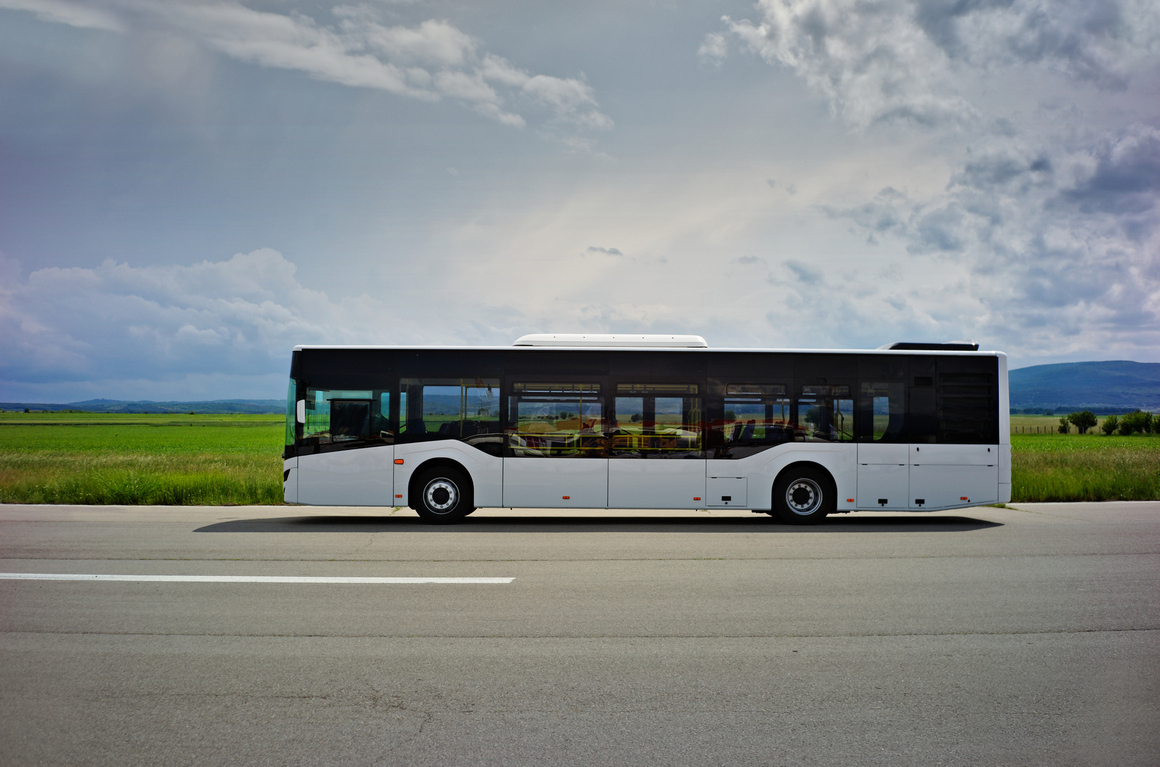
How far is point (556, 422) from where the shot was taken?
12.4 m

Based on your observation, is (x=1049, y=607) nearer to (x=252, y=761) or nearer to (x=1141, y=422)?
(x=252, y=761)

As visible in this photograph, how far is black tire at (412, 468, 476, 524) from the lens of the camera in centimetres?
1234

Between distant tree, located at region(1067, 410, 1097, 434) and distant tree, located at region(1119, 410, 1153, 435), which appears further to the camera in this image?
distant tree, located at region(1067, 410, 1097, 434)

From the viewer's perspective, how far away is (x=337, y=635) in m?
5.59

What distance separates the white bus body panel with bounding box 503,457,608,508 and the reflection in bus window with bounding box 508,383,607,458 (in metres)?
0.13

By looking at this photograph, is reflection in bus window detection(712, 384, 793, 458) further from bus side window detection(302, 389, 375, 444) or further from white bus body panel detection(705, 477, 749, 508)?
bus side window detection(302, 389, 375, 444)

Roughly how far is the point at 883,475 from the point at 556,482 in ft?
17.9

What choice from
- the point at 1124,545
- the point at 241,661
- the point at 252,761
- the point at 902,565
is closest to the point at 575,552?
the point at 902,565

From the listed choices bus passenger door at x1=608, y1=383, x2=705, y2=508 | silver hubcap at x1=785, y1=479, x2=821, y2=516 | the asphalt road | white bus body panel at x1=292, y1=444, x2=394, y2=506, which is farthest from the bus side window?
silver hubcap at x1=785, y1=479, x2=821, y2=516

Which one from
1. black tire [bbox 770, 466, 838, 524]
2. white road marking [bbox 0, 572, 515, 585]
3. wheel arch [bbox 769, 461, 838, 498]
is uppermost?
wheel arch [bbox 769, 461, 838, 498]

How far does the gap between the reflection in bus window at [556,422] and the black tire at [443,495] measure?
1.05m

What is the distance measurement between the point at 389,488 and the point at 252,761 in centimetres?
899

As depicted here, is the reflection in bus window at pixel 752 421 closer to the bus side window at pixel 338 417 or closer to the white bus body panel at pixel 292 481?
the bus side window at pixel 338 417

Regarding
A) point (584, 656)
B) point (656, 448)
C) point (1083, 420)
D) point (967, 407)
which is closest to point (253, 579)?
point (584, 656)
